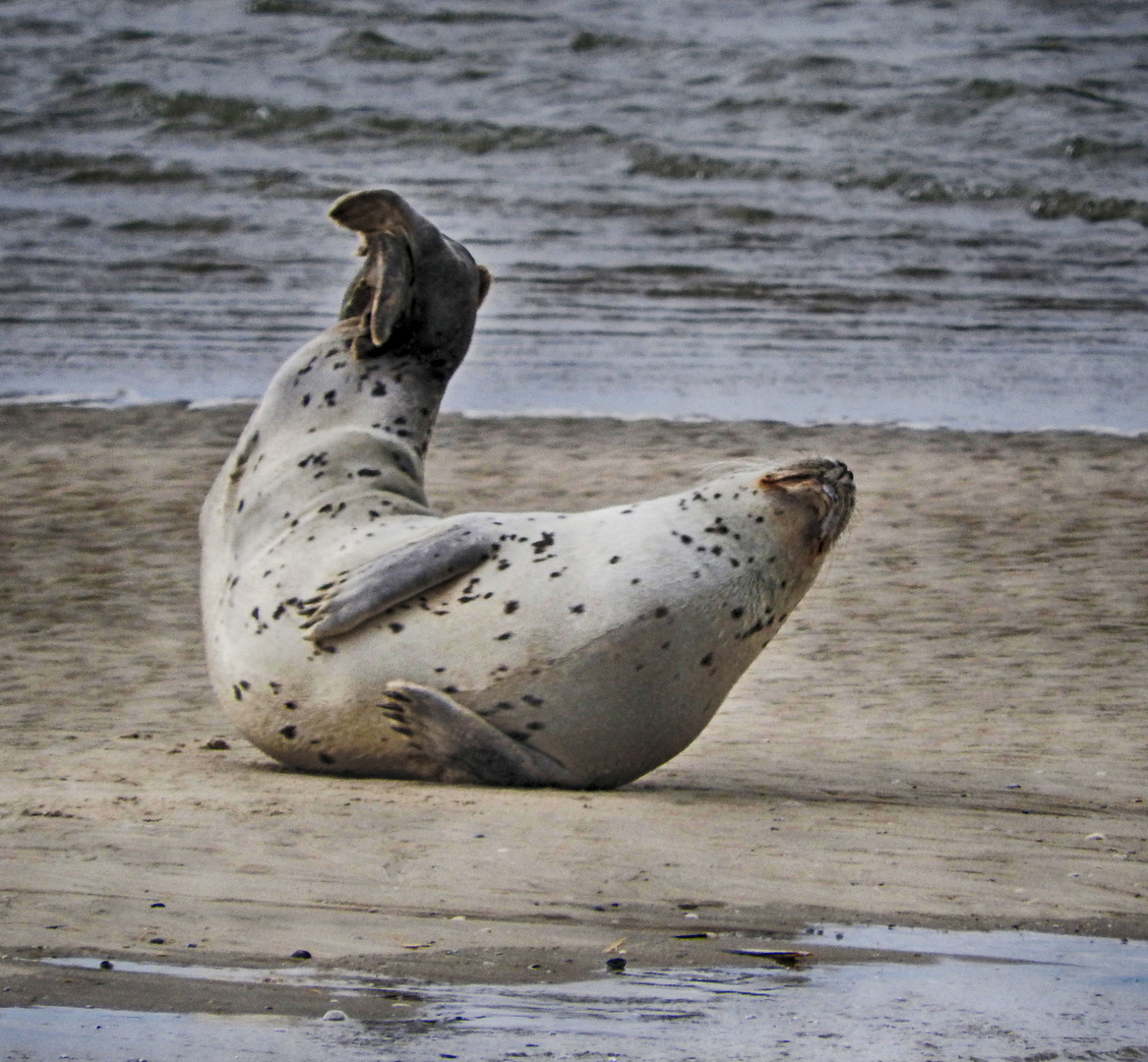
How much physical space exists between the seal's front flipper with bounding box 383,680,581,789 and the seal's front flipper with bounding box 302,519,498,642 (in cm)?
20

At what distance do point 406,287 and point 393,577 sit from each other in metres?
1.09

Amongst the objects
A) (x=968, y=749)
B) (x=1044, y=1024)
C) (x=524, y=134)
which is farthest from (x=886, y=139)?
(x=1044, y=1024)

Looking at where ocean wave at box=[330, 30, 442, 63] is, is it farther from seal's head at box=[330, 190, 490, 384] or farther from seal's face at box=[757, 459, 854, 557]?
seal's face at box=[757, 459, 854, 557]

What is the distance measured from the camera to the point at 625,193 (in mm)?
19766

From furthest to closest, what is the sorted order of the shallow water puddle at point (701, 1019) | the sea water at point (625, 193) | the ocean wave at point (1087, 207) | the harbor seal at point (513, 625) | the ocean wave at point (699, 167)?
the ocean wave at point (699, 167)
the ocean wave at point (1087, 207)
the sea water at point (625, 193)
the harbor seal at point (513, 625)
the shallow water puddle at point (701, 1019)

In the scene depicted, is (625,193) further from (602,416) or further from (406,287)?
(406,287)

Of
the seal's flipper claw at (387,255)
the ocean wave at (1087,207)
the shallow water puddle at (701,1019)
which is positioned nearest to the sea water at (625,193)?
the ocean wave at (1087,207)

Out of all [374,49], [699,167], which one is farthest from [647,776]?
[374,49]

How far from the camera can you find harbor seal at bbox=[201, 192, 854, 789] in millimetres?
4613

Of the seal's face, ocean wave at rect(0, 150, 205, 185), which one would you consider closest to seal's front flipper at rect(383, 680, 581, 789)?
the seal's face

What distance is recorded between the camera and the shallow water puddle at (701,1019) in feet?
10.2

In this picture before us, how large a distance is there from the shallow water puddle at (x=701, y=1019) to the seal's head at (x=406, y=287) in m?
2.40

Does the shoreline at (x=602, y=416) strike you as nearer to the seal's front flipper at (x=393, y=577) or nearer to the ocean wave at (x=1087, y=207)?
the seal's front flipper at (x=393, y=577)

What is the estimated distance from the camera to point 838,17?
3064cm
